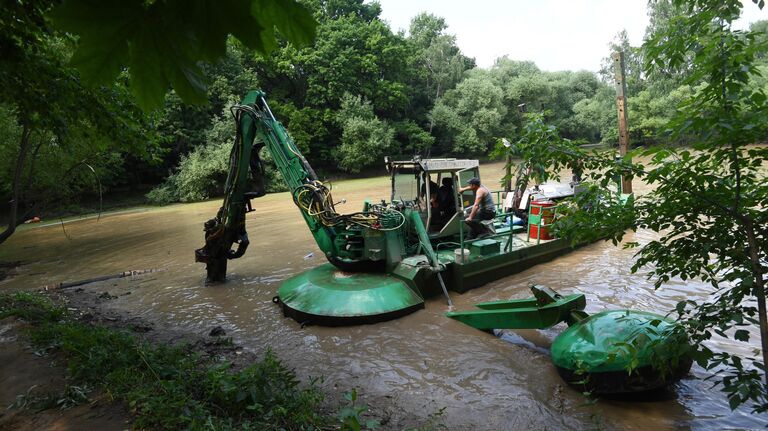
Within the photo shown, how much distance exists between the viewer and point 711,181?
262 cm

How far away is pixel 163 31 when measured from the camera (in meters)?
1.08

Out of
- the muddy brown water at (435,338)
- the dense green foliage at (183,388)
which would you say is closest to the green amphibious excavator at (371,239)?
the muddy brown water at (435,338)

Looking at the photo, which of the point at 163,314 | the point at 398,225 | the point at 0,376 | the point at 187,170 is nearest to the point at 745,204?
the point at 398,225

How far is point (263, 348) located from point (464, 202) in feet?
15.2

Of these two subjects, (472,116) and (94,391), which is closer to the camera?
(94,391)

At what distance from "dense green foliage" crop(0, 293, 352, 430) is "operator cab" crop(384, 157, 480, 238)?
15.2ft

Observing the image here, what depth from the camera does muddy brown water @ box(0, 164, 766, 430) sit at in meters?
4.12

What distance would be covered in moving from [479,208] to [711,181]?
5361 mm

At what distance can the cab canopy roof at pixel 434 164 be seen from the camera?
297 inches

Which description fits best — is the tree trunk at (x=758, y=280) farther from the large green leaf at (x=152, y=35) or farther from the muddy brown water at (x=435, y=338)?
the large green leaf at (x=152, y=35)

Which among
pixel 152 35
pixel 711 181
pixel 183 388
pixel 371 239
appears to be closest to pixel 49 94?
pixel 183 388

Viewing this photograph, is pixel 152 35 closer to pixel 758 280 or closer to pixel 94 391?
pixel 758 280

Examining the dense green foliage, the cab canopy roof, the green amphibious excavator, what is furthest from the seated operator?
the dense green foliage

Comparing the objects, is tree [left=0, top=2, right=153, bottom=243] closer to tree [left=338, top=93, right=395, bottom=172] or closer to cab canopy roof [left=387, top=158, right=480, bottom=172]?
cab canopy roof [left=387, top=158, right=480, bottom=172]
